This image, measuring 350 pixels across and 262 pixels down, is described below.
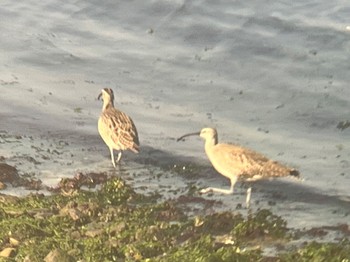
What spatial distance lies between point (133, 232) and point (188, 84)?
936cm

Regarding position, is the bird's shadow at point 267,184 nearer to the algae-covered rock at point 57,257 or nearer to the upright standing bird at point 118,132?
the upright standing bird at point 118,132

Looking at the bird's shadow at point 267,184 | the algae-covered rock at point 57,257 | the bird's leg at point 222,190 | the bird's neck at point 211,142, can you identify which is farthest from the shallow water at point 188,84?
the algae-covered rock at point 57,257

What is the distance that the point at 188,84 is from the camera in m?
20.8

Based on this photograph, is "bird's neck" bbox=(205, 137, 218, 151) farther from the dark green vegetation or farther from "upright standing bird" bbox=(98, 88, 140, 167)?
the dark green vegetation

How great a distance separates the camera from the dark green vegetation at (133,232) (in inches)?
433

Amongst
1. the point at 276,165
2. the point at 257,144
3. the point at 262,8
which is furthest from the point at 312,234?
the point at 262,8

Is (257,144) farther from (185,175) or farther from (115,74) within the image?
(115,74)

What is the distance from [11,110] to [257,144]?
4.74 meters

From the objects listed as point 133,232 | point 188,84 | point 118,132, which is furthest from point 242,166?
point 188,84

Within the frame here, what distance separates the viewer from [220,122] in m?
18.0

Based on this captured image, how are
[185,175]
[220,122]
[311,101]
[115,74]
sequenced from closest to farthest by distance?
[185,175]
[220,122]
[311,101]
[115,74]

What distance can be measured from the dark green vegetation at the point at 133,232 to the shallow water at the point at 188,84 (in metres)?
0.98

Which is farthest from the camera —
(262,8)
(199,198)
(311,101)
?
(262,8)

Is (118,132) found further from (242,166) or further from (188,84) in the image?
(188,84)
